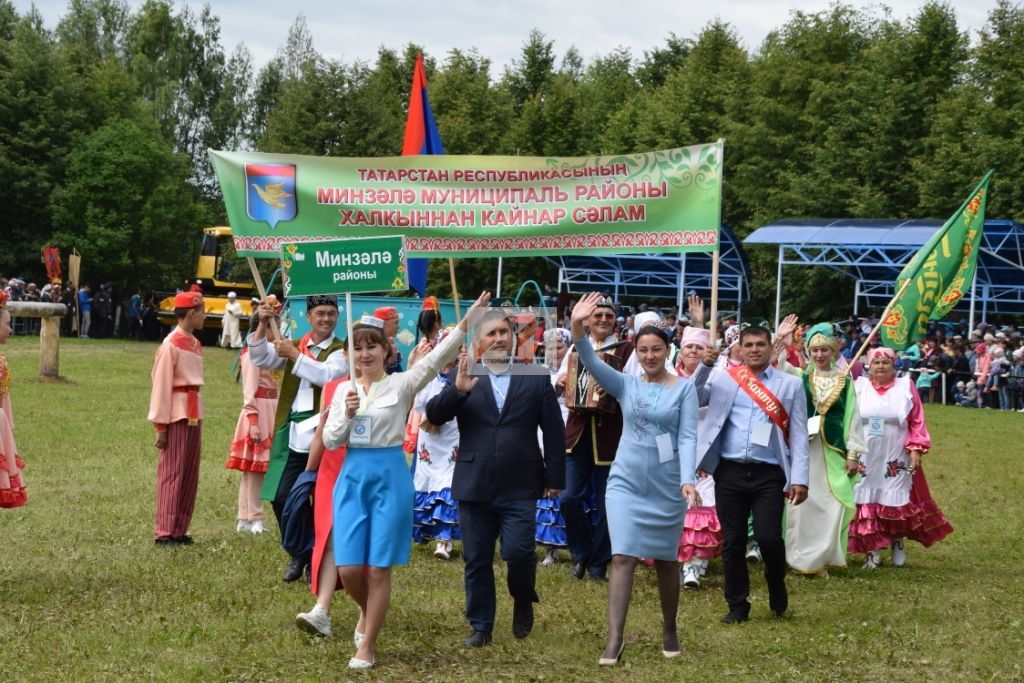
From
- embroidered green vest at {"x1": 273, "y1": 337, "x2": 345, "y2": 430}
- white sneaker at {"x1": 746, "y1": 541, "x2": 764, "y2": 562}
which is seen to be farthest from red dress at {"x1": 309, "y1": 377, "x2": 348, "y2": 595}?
white sneaker at {"x1": 746, "y1": 541, "x2": 764, "y2": 562}

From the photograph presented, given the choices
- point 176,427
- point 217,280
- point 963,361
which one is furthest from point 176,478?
point 217,280

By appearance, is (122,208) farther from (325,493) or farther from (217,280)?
(325,493)

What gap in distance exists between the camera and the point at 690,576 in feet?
32.7

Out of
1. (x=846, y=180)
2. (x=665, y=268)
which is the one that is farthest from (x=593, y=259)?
(x=846, y=180)

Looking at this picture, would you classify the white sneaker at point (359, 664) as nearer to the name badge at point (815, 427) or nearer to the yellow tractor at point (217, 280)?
the name badge at point (815, 427)

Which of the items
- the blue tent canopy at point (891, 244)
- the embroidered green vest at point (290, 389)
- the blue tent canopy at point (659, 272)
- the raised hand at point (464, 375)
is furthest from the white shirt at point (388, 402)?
the blue tent canopy at point (659, 272)

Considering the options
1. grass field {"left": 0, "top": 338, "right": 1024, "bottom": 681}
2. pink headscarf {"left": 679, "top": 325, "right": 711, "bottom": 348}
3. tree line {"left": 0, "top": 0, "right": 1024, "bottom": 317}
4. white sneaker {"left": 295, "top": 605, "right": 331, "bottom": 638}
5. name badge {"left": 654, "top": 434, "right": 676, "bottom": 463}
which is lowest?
grass field {"left": 0, "top": 338, "right": 1024, "bottom": 681}

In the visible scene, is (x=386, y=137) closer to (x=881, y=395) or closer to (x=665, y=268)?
(x=665, y=268)

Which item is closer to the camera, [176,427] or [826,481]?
[826,481]

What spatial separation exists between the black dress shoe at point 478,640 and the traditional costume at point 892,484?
4.68 metres

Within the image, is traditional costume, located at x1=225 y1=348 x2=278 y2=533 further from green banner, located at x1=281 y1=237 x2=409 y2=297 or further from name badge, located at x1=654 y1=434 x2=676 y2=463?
name badge, located at x1=654 y1=434 x2=676 y2=463

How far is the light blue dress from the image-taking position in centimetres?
740

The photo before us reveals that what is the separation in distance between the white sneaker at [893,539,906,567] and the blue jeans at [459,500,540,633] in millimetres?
4625

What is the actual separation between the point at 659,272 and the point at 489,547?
122ft
